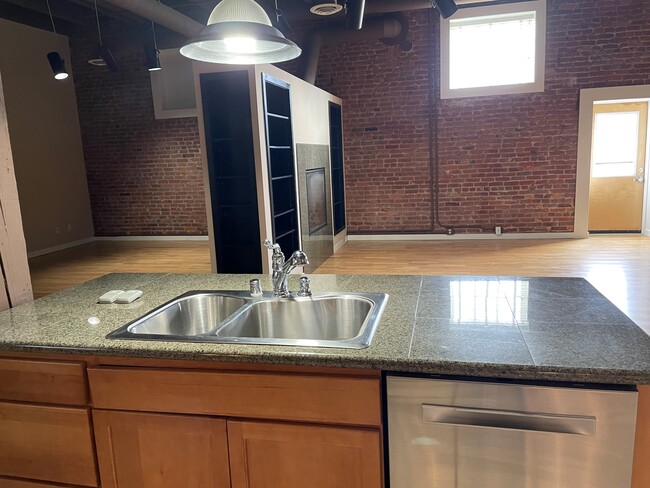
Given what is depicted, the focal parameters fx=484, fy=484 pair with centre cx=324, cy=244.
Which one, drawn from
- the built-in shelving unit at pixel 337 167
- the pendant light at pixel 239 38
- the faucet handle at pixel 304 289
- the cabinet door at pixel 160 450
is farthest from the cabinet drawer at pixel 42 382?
the built-in shelving unit at pixel 337 167

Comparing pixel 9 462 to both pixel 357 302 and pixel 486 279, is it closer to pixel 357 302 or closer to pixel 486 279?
pixel 357 302

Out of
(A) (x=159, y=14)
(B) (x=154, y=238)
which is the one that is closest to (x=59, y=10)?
(A) (x=159, y=14)

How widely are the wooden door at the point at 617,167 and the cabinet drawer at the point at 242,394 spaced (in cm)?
732

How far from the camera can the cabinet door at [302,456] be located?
134 centimetres

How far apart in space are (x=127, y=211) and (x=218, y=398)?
7790 mm

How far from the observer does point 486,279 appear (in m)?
2.04

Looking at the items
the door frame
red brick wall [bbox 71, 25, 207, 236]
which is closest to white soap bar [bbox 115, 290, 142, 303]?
red brick wall [bbox 71, 25, 207, 236]

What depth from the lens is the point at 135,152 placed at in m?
8.23

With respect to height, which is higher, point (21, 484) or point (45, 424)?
point (45, 424)

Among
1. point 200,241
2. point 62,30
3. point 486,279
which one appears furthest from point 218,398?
point 62,30

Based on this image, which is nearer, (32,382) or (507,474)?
(507,474)

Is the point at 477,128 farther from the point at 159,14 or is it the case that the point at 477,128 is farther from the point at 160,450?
the point at 160,450

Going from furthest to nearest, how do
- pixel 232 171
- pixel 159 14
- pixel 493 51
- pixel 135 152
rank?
pixel 135 152, pixel 493 51, pixel 159 14, pixel 232 171

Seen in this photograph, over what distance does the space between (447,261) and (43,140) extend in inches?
253
